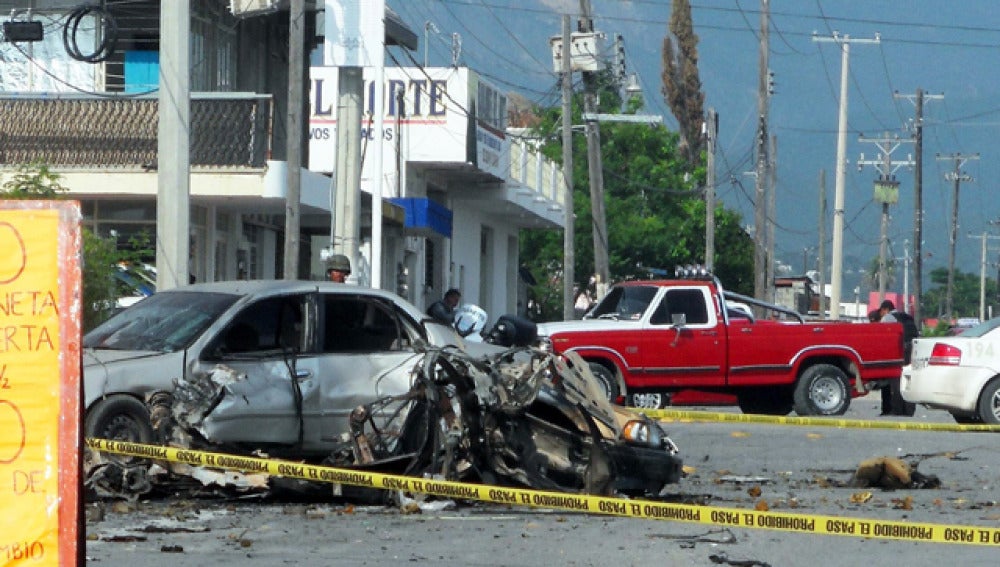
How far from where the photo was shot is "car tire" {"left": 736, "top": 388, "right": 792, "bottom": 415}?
24938 mm

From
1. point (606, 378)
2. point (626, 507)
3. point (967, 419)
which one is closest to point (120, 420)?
point (626, 507)

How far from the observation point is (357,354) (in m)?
13.2

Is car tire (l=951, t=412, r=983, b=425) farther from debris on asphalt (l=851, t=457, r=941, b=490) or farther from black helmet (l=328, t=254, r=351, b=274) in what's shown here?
black helmet (l=328, t=254, r=351, b=274)

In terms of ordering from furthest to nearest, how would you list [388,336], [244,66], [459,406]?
[244,66] < [388,336] < [459,406]

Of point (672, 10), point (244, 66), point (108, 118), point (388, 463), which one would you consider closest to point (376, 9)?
point (108, 118)

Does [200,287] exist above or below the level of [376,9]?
below

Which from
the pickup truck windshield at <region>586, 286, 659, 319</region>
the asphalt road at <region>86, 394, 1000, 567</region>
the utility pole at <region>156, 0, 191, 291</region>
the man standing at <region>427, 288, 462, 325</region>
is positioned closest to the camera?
the asphalt road at <region>86, 394, 1000, 567</region>

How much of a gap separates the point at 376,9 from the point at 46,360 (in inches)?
848

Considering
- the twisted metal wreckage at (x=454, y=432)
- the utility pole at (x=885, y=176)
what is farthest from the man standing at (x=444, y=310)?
the utility pole at (x=885, y=176)

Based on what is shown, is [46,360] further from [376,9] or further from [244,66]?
[244,66]

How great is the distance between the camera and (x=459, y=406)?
476 inches

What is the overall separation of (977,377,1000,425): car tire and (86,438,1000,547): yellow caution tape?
39.9 ft

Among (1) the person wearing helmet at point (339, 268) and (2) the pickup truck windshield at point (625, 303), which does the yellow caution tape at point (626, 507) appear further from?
(2) the pickup truck windshield at point (625, 303)

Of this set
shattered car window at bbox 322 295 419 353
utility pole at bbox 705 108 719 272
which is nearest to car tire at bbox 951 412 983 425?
shattered car window at bbox 322 295 419 353
